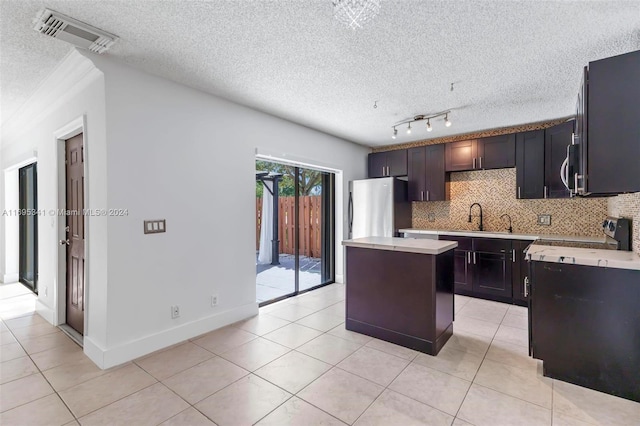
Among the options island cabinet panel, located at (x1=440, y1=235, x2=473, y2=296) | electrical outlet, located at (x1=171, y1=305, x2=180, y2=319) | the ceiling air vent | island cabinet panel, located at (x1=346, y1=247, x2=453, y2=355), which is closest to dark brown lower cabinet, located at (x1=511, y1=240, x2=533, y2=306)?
island cabinet panel, located at (x1=440, y1=235, x2=473, y2=296)

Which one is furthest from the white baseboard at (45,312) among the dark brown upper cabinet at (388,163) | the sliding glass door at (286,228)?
the dark brown upper cabinet at (388,163)

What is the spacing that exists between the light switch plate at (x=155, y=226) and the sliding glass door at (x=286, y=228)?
167 cm

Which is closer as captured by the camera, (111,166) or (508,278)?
(111,166)

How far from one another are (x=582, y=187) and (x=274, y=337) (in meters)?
2.88

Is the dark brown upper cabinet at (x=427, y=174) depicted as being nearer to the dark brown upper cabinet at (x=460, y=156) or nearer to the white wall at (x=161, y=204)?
the dark brown upper cabinet at (x=460, y=156)

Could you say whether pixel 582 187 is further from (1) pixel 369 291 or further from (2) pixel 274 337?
(2) pixel 274 337

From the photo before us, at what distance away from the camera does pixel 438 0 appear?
176 centimetres

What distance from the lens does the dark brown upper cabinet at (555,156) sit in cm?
385

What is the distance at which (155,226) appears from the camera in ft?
8.92

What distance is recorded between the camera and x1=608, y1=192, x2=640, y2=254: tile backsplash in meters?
2.29

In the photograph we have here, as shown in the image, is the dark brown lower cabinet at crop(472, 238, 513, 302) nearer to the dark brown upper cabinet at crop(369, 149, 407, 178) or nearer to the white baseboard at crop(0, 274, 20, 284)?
the dark brown upper cabinet at crop(369, 149, 407, 178)

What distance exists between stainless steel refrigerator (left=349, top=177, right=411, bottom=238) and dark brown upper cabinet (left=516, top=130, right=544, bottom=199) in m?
1.72

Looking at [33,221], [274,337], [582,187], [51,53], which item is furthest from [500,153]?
[33,221]

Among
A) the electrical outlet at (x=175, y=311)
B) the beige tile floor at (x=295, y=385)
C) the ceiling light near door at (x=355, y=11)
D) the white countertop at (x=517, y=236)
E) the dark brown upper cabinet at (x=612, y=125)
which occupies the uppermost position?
the ceiling light near door at (x=355, y=11)
